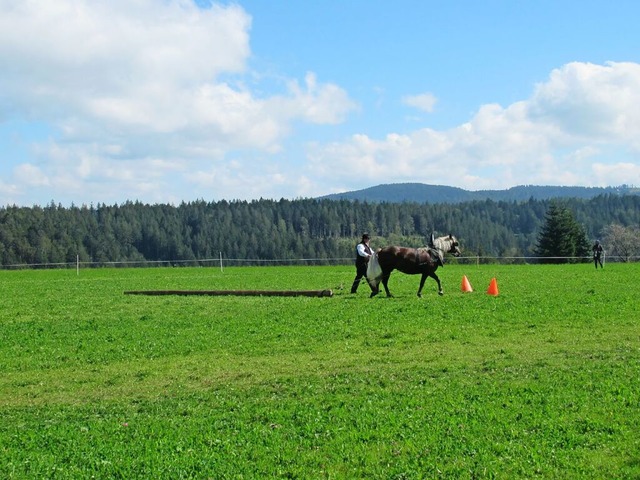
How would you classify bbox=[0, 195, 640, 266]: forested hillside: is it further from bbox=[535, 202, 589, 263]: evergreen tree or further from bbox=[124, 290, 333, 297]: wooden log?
bbox=[124, 290, 333, 297]: wooden log

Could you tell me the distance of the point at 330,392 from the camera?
1199cm

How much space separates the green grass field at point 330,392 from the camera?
8375 mm

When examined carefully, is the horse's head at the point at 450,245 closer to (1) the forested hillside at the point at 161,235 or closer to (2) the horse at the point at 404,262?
(2) the horse at the point at 404,262

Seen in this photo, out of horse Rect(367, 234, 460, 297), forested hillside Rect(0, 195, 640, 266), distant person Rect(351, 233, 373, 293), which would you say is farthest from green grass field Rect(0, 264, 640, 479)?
forested hillside Rect(0, 195, 640, 266)

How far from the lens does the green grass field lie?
838 cm

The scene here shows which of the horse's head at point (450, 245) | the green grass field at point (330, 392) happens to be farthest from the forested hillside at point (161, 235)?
the green grass field at point (330, 392)

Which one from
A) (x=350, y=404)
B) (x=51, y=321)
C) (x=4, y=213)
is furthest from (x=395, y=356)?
(x=4, y=213)

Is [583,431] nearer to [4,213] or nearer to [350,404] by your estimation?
[350,404]

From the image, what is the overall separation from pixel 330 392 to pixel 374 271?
14.6m

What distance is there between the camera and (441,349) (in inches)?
618

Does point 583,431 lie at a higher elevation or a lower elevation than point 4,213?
lower

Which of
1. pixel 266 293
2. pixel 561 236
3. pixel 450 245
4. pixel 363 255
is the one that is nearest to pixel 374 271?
pixel 363 255

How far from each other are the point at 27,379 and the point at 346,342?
23.9 ft

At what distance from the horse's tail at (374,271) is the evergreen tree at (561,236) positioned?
6168 cm
